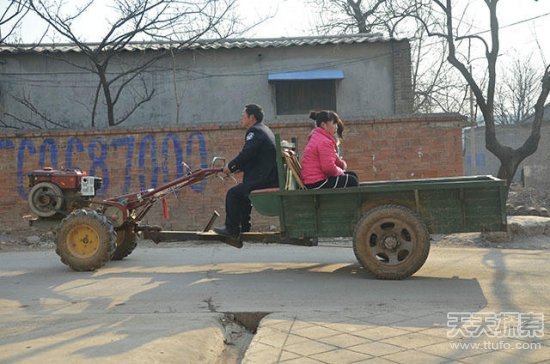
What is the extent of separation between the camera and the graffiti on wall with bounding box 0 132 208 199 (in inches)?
499

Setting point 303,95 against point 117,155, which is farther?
point 303,95

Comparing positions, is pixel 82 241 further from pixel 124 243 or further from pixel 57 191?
pixel 124 243

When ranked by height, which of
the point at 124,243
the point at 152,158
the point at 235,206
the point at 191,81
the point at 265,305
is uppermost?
the point at 191,81

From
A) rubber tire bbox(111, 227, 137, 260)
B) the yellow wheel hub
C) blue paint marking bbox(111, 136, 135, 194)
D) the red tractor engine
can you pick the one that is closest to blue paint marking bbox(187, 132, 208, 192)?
blue paint marking bbox(111, 136, 135, 194)

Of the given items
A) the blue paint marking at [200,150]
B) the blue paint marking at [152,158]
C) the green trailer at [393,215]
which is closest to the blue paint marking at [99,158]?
the blue paint marking at [152,158]

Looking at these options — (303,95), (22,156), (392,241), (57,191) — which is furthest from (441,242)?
(303,95)

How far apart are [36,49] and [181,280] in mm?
13389

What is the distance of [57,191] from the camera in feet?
27.5

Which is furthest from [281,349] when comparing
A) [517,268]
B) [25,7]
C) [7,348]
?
[25,7]

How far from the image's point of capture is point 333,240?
11.3 meters

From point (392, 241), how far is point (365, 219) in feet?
1.30

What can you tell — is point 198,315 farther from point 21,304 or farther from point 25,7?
point 25,7

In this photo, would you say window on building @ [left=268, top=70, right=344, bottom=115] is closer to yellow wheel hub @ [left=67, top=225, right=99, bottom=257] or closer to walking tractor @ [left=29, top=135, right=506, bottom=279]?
walking tractor @ [left=29, top=135, right=506, bottom=279]

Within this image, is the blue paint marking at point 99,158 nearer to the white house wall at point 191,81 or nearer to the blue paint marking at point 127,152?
the blue paint marking at point 127,152
